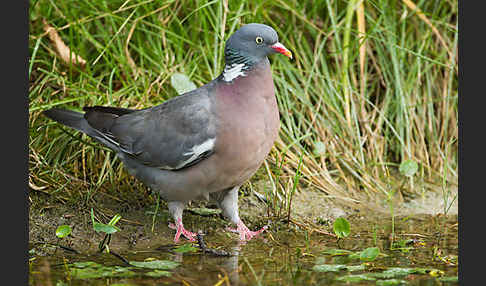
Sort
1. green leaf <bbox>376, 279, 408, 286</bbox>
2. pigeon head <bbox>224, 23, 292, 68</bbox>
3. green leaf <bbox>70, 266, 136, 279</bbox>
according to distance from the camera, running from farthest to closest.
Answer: pigeon head <bbox>224, 23, 292, 68</bbox>
green leaf <bbox>70, 266, 136, 279</bbox>
green leaf <bbox>376, 279, 408, 286</bbox>

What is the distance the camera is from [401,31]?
5508mm

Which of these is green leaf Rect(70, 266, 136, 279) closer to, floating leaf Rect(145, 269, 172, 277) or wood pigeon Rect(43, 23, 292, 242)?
floating leaf Rect(145, 269, 172, 277)

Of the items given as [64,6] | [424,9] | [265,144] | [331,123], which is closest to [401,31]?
[424,9]

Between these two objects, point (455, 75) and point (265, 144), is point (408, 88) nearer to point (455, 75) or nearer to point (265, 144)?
point (455, 75)

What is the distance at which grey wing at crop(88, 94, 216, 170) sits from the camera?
3.70m

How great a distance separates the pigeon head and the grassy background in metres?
0.95

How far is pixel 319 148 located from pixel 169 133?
1341 mm

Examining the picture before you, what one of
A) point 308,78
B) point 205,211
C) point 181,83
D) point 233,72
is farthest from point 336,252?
point 308,78

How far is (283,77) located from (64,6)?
1.90m

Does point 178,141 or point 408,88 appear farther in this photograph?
point 408,88

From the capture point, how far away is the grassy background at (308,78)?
15.4ft

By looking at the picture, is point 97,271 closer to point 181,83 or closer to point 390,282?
point 390,282

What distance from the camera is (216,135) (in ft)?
11.9

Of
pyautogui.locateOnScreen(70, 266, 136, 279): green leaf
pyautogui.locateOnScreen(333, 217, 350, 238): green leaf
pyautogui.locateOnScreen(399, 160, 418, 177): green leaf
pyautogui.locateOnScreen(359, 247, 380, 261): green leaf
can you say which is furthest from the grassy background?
pyautogui.locateOnScreen(70, 266, 136, 279): green leaf
